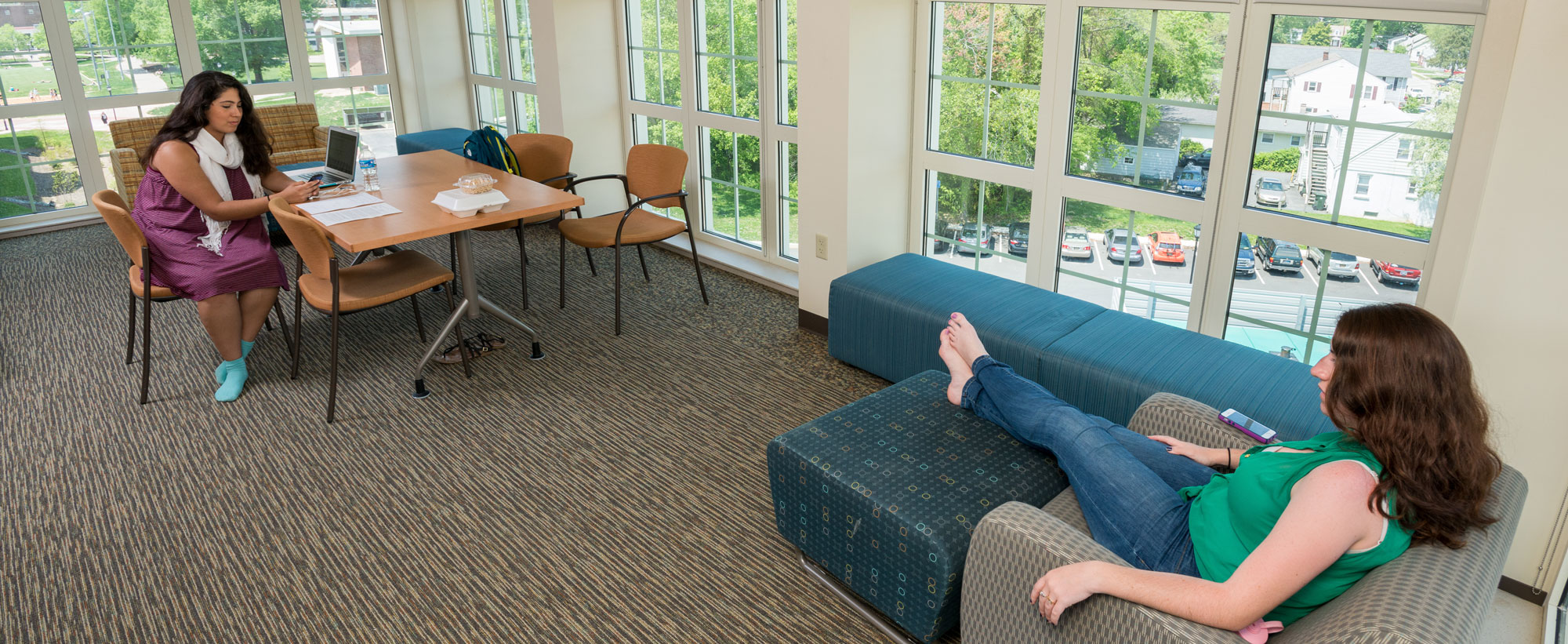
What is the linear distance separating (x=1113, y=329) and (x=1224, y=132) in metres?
0.78

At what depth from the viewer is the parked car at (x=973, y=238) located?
4195 millimetres

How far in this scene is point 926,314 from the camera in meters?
3.68

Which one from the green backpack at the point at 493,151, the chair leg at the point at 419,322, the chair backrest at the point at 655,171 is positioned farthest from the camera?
the green backpack at the point at 493,151

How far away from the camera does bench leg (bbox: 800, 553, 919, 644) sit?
253 centimetres

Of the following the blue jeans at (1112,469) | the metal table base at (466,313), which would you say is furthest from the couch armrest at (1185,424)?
the metal table base at (466,313)

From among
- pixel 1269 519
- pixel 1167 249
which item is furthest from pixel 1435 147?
pixel 1269 519

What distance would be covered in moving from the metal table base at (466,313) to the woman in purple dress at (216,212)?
2.42 ft

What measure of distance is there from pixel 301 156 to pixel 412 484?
4379 millimetres

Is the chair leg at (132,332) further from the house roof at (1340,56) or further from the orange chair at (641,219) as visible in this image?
the house roof at (1340,56)

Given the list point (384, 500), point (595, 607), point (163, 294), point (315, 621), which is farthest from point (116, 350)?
point (595, 607)

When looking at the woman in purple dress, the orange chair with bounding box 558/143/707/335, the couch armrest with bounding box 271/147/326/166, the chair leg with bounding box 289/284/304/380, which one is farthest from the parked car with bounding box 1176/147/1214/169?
the couch armrest with bounding box 271/147/326/166

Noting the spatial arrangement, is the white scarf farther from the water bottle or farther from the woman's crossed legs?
the woman's crossed legs

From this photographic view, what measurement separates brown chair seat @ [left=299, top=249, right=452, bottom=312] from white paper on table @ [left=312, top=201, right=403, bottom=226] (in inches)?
8.5

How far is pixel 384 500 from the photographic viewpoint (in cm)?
321
